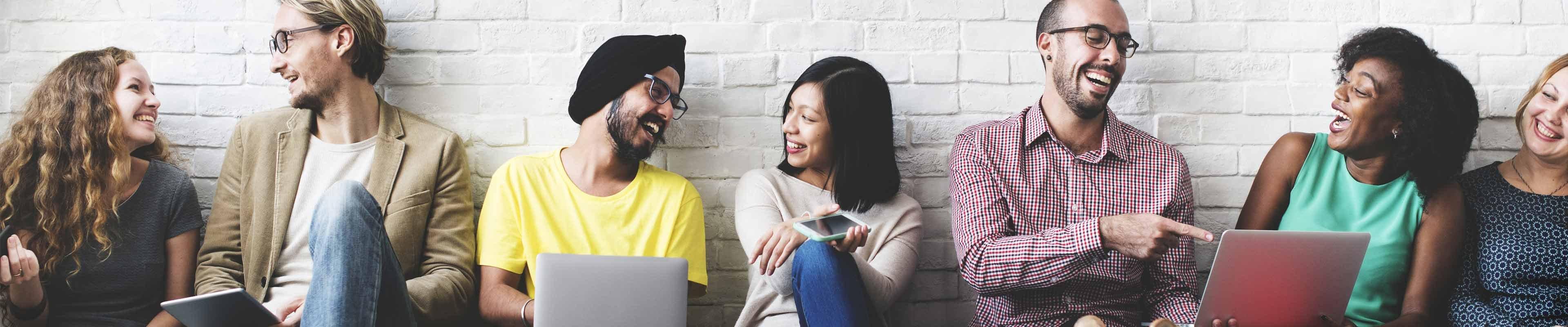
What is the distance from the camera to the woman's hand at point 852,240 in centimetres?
199

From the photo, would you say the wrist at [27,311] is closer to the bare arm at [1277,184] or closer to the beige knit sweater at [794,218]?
the beige knit sweater at [794,218]

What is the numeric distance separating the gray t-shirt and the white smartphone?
67.4 inches

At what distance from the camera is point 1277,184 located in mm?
2631

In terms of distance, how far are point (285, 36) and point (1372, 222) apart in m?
2.95

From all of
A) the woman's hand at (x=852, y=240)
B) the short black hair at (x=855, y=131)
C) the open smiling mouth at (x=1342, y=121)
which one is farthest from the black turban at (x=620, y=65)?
the open smiling mouth at (x=1342, y=121)

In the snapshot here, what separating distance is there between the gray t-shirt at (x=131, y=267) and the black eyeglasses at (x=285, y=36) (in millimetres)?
453

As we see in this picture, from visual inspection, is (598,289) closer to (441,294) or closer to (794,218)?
(441,294)

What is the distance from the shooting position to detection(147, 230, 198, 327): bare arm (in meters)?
2.45

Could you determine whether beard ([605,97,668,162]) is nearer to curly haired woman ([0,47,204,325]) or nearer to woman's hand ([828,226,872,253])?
woman's hand ([828,226,872,253])

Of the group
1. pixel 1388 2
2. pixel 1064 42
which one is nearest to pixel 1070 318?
pixel 1064 42

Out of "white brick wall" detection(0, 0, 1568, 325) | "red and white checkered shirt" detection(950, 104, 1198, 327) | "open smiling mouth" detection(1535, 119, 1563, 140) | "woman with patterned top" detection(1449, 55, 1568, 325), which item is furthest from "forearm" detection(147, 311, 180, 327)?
"open smiling mouth" detection(1535, 119, 1563, 140)

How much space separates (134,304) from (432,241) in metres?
0.77

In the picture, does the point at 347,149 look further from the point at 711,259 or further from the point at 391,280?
the point at 711,259

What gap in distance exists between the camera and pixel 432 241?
2443 millimetres
